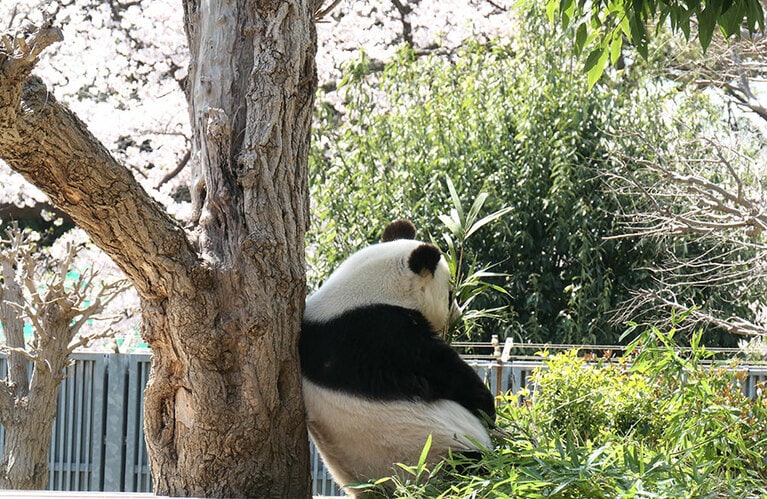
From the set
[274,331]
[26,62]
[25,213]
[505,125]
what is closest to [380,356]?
[274,331]

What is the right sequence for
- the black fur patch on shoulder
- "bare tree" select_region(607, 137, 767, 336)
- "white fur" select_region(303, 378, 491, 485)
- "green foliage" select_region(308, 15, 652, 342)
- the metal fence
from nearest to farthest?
"white fur" select_region(303, 378, 491, 485)
the black fur patch on shoulder
"bare tree" select_region(607, 137, 767, 336)
the metal fence
"green foliage" select_region(308, 15, 652, 342)

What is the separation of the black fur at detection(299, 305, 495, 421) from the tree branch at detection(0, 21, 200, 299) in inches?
22.2

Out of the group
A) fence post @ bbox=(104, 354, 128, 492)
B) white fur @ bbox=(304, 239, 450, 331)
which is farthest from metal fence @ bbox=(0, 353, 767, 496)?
white fur @ bbox=(304, 239, 450, 331)

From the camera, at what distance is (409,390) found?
3.15 m

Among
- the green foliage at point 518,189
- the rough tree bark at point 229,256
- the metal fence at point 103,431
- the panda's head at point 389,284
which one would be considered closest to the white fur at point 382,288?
the panda's head at point 389,284

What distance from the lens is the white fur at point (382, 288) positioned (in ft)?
10.9

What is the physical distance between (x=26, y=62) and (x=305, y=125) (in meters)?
1.22

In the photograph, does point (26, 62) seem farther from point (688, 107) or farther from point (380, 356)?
point (688, 107)

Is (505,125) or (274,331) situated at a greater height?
(505,125)

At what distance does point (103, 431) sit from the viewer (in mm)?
7855

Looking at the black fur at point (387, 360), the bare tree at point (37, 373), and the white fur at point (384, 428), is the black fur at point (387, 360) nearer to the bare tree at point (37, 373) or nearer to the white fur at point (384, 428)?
the white fur at point (384, 428)

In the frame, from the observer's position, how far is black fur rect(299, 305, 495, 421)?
3139mm

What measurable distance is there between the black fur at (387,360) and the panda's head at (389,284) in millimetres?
72

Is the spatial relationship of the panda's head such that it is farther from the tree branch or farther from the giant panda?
the tree branch
